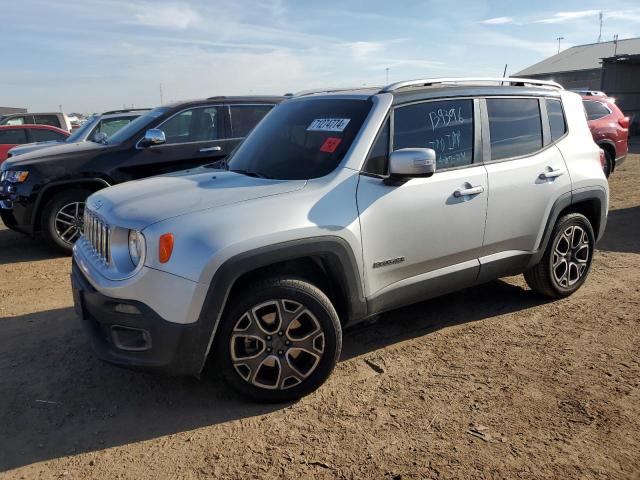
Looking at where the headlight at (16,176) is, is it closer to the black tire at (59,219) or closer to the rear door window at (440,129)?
the black tire at (59,219)

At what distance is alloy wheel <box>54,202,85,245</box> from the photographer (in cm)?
655

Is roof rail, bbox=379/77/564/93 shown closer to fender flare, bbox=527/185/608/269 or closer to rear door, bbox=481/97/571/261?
rear door, bbox=481/97/571/261

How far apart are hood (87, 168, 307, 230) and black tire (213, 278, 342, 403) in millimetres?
556

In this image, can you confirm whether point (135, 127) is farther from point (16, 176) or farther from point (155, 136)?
point (16, 176)

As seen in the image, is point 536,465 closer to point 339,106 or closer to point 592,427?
point 592,427

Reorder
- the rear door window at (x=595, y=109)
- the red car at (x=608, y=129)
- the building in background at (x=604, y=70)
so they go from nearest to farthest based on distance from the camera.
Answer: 1. the red car at (x=608, y=129)
2. the rear door window at (x=595, y=109)
3. the building in background at (x=604, y=70)

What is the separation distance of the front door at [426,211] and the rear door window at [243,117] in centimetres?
383

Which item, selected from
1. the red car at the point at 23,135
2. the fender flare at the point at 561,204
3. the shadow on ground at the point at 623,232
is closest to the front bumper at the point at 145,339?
the fender flare at the point at 561,204

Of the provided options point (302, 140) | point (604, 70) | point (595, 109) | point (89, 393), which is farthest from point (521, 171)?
point (604, 70)

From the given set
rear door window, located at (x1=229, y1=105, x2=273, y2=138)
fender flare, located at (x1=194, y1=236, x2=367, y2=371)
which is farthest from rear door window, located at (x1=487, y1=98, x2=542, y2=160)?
rear door window, located at (x1=229, y1=105, x2=273, y2=138)

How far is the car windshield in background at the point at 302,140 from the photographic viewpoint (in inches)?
138

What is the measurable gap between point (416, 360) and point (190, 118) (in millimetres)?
4722

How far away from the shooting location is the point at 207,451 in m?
2.80

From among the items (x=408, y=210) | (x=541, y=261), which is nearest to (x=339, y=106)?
(x=408, y=210)
